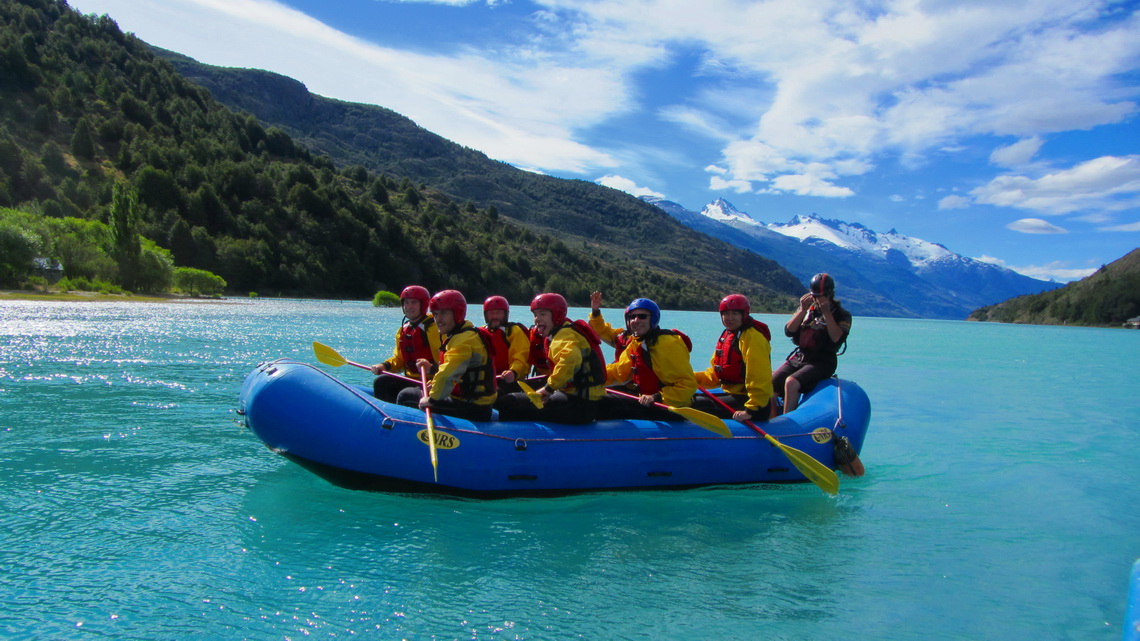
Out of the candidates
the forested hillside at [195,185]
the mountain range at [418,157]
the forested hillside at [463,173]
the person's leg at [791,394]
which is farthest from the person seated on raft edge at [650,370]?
the mountain range at [418,157]

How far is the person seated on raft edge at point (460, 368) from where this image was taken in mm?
5953

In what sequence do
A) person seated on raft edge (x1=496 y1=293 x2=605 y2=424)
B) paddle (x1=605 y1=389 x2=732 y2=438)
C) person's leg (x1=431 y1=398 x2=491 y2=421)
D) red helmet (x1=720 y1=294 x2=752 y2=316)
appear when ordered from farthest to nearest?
red helmet (x1=720 y1=294 x2=752 y2=316), paddle (x1=605 y1=389 x2=732 y2=438), person seated on raft edge (x1=496 y1=293 x2=605 y2=424), person's leg (x1=431 y1=398 x2=491 y2=421)

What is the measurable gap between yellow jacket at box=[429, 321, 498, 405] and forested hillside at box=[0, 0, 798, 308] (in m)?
38.7

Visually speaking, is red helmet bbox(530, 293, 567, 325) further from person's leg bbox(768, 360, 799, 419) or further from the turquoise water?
person's leg bbox(768, 360, 799, 419)

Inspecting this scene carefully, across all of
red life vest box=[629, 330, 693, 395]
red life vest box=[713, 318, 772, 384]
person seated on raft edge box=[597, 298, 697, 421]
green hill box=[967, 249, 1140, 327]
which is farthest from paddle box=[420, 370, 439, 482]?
green hill box=[967, 249, 1140, 327]

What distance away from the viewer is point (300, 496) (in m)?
6.33

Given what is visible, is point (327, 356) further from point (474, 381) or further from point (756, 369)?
point (756, 369)

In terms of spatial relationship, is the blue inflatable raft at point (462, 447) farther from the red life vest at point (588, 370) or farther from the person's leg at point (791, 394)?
the person's leg at point (791, 394)

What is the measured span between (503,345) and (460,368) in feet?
5.73

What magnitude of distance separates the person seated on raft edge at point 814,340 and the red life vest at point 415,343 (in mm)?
3818

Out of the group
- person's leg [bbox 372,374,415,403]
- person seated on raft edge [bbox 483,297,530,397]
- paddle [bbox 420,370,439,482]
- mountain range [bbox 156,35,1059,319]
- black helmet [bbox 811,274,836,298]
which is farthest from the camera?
mountain range [bbox 156,35,1059,319]

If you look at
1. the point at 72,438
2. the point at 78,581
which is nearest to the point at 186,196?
the point at 72,438

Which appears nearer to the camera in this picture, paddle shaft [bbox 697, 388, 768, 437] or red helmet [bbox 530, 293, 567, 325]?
red helmet [bbox 530, 293, 567, 325]

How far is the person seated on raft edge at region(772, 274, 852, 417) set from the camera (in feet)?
24.7
